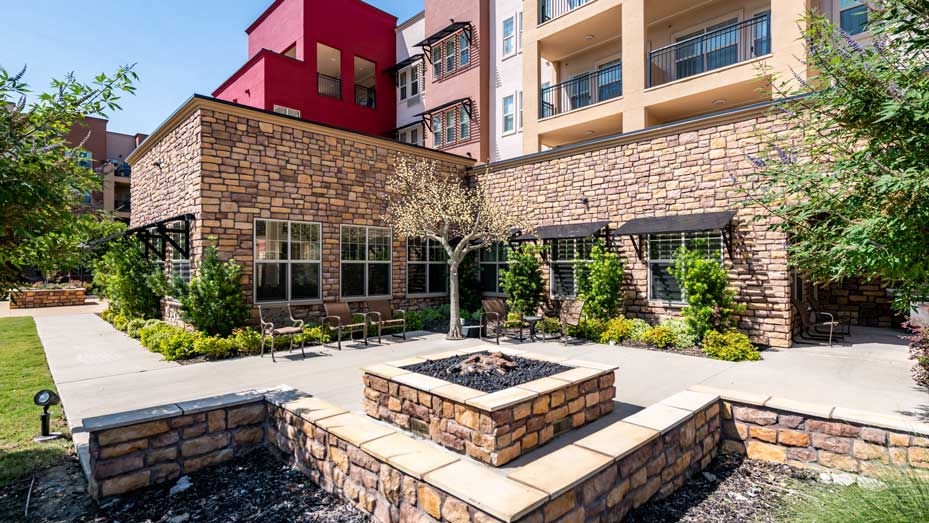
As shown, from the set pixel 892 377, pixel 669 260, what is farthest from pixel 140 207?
pixel 892 377

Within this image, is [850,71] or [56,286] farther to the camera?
[56,286]

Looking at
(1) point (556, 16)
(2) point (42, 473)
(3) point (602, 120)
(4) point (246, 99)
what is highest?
(1) point (556, 16)

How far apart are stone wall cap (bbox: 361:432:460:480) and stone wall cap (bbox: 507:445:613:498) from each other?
1.73 ft

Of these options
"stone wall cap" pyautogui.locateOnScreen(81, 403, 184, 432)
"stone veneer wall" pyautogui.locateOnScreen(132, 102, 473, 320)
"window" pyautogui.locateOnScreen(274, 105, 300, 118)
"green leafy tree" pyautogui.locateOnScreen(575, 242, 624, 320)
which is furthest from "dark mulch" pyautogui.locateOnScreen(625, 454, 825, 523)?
"window" pyautogui.locateOnScreen(274, 105, 300, 118)

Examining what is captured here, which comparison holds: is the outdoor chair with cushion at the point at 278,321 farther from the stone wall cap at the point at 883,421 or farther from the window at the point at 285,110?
the window at the point at 285,110

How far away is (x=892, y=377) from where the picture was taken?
20.7ft

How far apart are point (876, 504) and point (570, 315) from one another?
8.39 meters

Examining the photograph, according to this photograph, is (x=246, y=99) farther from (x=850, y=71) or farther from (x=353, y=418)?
(x=850, y=71)

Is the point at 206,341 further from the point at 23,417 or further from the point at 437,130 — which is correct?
the point at 437,130

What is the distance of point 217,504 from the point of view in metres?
3.49

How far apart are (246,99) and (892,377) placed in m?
21.5

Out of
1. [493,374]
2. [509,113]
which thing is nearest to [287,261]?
[493,374]

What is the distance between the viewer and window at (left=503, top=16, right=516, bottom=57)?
1752 cm

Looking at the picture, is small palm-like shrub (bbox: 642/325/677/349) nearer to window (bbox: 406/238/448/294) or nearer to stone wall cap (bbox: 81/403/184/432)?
window (bbox: 406/238/448/294)
